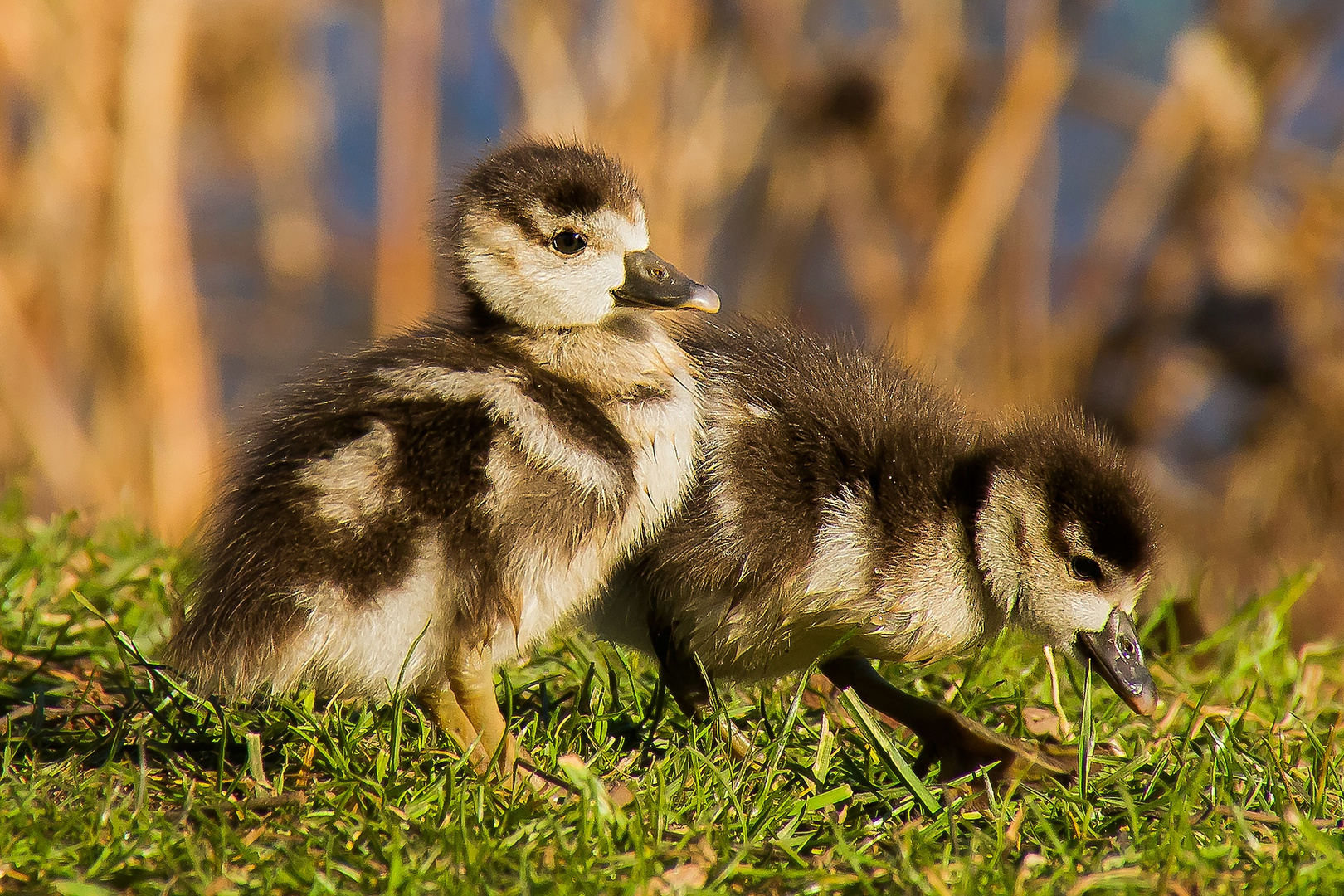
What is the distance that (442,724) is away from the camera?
2561mm

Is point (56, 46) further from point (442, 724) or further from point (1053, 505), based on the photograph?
point (1053, 505)

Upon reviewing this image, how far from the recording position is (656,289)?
8.91ft

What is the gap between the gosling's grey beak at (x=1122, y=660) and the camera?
8.60 ft

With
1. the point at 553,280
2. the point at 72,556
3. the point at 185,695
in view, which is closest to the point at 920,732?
the point at 553,280

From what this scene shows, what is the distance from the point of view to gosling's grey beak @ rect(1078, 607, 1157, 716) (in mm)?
2621

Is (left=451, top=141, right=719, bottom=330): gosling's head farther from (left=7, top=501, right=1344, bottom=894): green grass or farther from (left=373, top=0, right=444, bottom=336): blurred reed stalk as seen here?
(left=373, top=0, right=444, bottom=336): blurred reed stalk

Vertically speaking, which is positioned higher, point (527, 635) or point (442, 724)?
point (527, 635)

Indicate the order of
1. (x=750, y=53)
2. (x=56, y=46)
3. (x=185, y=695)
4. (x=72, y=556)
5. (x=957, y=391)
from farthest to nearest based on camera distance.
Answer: (x=750, y=53), (x=56, y=46), (x=72, y=556), (x=957, y=391), (x=185, y=695)

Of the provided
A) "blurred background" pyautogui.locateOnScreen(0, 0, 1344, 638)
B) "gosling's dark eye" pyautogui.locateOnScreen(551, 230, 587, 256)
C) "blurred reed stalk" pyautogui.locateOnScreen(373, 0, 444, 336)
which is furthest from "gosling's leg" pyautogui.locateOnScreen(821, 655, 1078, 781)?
"blurred reed stalk" pyautogui.locateOnScreen(373, 0, 444, 336)

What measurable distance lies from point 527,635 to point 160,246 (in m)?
4.78

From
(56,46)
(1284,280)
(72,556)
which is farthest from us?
(1284,280)

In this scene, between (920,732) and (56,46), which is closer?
(920,732)

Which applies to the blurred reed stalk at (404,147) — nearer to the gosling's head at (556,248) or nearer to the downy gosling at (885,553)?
the gosling's head at (556,248)

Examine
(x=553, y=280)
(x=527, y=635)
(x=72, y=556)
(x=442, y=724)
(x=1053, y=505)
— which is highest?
(x=553, y=280)
